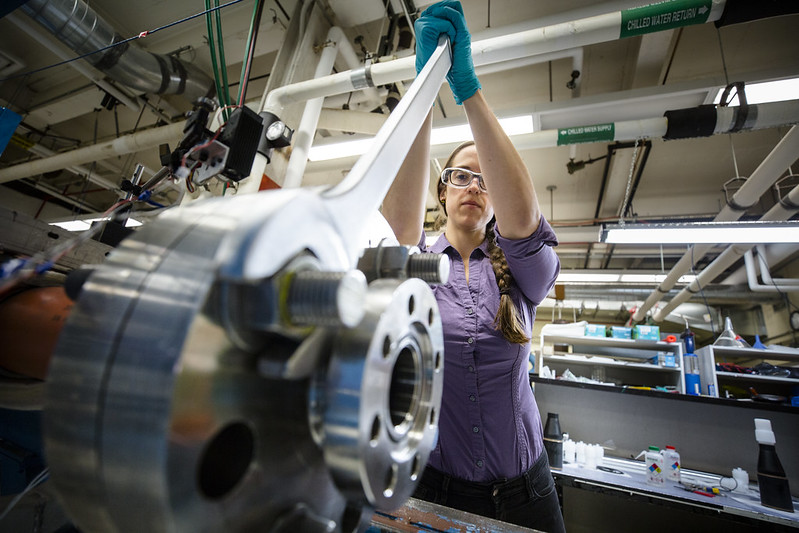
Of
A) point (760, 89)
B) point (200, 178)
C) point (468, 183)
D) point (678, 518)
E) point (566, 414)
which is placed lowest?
point (678, 518)

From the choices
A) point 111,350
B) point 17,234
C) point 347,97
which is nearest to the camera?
point 111,350

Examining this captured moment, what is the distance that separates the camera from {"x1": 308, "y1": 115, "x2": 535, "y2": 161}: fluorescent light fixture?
2.36 metres

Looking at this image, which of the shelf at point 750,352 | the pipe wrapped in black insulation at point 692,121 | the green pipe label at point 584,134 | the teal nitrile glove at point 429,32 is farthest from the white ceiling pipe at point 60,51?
the shelf at point 750,352

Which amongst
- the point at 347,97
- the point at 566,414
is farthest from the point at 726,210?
the point at 347,97

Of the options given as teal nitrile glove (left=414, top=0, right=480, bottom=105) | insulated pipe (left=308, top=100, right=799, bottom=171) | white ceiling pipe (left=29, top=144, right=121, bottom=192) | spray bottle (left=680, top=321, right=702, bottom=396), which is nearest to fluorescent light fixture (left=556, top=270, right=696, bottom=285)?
spray bottle (left=680, top=321, right=702, bottom=396)

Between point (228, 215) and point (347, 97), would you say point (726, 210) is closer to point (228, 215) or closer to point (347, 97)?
point (347, 97)

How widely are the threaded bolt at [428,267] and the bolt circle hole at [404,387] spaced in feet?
0.25

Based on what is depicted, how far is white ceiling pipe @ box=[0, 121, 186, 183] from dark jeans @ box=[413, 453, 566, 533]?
349 cm

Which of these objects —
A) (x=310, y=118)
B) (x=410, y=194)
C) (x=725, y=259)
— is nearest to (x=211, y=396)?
(x=410, y=194)

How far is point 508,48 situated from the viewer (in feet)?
6.27

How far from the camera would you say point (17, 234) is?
609 millimetres

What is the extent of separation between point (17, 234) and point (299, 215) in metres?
0.68

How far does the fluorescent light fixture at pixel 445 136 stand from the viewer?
2.36 metres

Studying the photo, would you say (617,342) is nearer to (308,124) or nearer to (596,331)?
(596,331)
